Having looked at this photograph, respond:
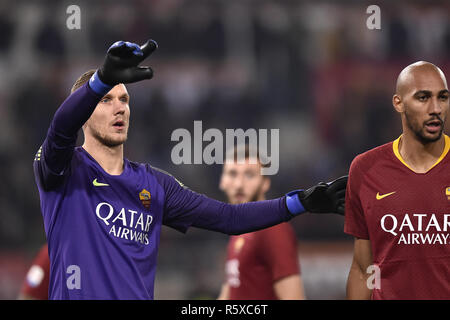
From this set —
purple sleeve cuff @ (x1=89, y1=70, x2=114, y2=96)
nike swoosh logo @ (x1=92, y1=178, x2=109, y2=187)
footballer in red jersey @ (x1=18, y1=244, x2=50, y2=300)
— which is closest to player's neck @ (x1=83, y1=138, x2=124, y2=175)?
nike swoosh logo @ (x1=92, y1=178, x2=109, y2=187)

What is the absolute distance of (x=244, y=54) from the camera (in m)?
13.5

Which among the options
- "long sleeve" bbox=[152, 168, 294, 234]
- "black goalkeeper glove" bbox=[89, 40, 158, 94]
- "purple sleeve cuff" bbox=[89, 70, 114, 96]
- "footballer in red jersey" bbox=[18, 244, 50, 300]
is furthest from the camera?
"footballer in red jersey" bbox=[18, 244, 50, 300]

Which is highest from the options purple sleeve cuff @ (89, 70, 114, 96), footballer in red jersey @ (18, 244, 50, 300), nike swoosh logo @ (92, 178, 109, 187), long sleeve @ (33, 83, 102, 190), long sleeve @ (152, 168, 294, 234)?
purple sleeve cuff @ (89, 70, 114, 96)

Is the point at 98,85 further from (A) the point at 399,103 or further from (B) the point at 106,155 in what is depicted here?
(A) the point at 399,103

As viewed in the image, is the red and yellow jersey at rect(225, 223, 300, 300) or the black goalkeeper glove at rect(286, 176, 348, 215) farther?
the red and yellow jersey at rect(225, 223, 300, 300)

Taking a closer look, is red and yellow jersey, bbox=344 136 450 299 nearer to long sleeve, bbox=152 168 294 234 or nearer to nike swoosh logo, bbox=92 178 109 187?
long sleeve, bbox=152 168 294 234

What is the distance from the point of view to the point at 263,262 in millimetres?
6207

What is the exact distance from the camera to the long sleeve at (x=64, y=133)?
372 centimetres

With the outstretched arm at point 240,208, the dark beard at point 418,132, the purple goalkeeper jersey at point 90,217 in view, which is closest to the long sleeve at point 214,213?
the outstretched arm at point 240,208

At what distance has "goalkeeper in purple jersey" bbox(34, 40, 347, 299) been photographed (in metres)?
3.74

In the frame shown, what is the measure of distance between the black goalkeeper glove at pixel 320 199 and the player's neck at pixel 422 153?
0.44 m

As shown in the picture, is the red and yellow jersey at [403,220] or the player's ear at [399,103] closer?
the red and yellow jersey at [403,220]

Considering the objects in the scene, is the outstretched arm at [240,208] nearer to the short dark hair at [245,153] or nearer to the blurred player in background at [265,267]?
the blurred player in background at [265,267]

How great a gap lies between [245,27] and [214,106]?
2.00 meters
